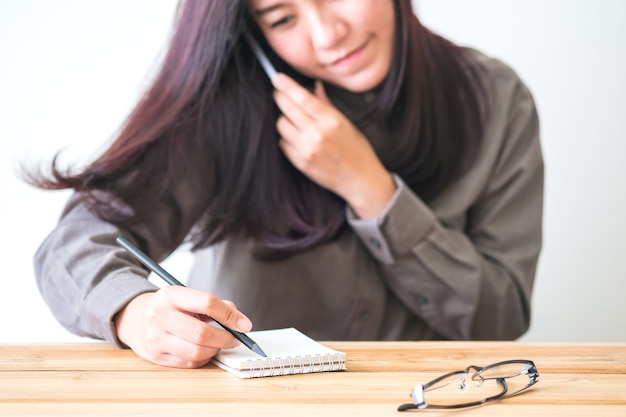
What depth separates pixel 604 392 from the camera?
805 millimetres

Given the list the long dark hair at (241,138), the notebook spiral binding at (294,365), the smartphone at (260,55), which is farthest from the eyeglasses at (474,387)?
the smartphone at (260,55)

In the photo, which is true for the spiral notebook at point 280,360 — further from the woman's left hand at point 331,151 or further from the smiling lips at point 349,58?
the smiling lips at point 349,58

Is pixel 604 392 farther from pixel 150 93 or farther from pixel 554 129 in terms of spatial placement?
pixel 554 129

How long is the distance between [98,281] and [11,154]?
1.20m

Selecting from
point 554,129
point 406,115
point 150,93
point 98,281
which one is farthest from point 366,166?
point 554,129

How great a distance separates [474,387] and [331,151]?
58 cm

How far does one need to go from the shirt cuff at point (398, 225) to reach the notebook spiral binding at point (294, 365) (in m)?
0.45

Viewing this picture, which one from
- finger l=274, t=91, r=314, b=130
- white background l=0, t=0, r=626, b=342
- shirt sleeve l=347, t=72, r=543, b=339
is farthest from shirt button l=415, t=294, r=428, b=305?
white background l=0, t=0, r=626, b=342

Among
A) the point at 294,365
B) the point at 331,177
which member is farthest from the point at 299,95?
the point at 294,365

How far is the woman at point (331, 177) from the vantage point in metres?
1.29

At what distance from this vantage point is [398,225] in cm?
131

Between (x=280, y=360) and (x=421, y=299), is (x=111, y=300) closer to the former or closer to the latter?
Result: (x=280, y=360)

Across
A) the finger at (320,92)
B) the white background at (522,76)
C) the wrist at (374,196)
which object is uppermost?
the finger at (320,92)

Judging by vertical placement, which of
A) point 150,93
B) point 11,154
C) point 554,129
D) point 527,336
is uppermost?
point 150,93
